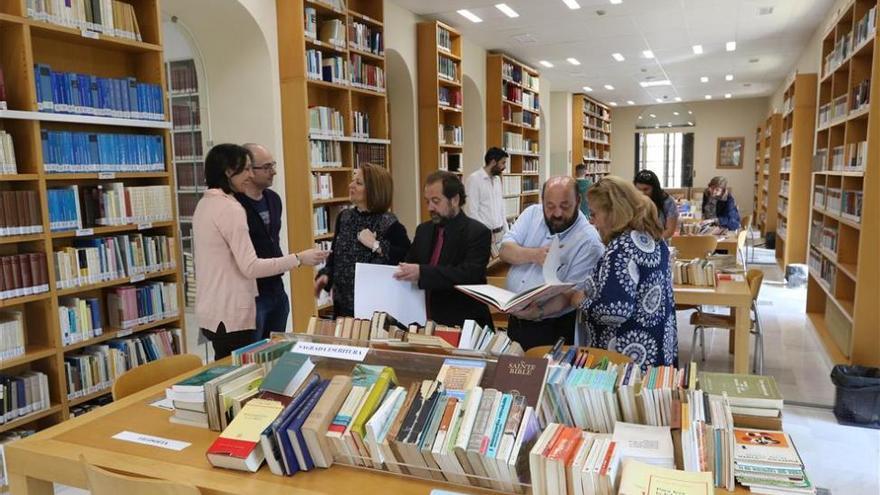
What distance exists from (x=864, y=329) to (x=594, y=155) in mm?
12420

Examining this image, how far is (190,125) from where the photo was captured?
6016mm

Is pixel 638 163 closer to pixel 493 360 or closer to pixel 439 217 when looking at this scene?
pixel 439 217

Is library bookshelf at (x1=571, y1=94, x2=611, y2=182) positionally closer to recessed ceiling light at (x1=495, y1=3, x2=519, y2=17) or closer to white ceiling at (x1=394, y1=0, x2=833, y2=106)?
white ceiling at (x1=394, y1=0, x2=833, y2=106)

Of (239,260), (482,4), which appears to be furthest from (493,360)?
(482,4)

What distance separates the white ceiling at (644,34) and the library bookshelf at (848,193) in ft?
5.88

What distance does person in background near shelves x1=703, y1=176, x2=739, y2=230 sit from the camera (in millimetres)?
8422

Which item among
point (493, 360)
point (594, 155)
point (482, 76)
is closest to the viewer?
point (493, 360)

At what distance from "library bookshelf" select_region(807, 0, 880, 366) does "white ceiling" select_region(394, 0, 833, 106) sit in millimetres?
1791

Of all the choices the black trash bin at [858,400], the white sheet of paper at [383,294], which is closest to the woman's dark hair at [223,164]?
the white sheet of paper at [383,294]

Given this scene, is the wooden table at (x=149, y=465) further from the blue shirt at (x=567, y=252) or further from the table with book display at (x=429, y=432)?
the blue shirt at (x=567, y=252)

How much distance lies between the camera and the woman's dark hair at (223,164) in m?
2.99

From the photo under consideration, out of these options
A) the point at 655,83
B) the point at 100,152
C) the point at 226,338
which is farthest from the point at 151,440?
the point at 655,83

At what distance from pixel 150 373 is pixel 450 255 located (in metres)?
1.42

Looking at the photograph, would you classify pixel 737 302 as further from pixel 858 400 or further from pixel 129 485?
pixel 129 485
